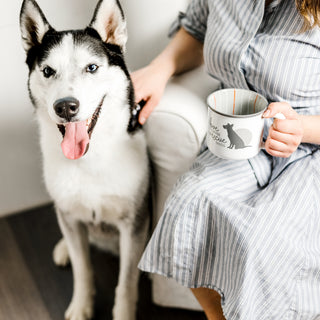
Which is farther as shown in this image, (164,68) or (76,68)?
(164,68)

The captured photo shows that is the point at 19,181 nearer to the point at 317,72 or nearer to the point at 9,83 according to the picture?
the point at 9,83

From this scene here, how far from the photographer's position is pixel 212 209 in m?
0.92

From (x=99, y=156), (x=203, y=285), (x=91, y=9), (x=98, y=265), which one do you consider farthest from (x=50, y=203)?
(x=203, y=285)

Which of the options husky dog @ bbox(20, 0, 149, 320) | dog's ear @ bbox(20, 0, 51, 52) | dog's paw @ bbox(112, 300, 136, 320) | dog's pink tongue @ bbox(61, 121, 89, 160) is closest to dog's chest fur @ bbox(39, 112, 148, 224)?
husky dog @ bbox(20, 0, 149, 320)

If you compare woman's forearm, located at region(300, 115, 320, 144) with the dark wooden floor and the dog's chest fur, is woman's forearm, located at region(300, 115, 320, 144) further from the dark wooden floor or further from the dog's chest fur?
the dark wooden floor

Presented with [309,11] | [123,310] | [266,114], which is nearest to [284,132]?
[266,114]

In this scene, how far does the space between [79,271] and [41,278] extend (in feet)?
0.83

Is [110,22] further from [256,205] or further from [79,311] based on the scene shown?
[79,311]

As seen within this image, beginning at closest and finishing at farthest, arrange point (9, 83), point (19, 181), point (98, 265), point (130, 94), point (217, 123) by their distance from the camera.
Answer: point (217, 123), point (130, 94), point (9, 83), point (98, 265), point (19, 181)

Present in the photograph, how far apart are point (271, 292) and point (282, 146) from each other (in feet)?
1.02

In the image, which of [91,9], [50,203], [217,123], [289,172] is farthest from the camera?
[50,203]

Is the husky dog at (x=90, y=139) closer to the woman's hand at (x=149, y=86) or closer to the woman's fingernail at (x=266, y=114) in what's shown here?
the woman's hand at (x=149, y=86)

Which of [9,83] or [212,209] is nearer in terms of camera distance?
[212,209]

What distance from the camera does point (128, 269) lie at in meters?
1.25
